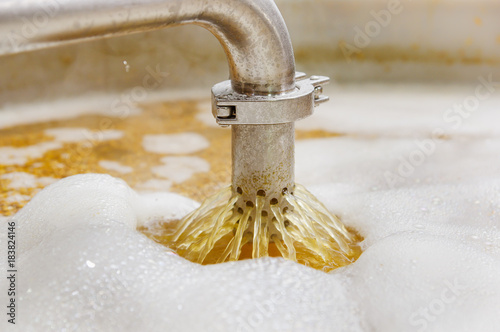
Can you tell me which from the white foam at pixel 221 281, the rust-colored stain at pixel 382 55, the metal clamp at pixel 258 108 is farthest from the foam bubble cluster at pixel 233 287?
the rust-colored stain at pixel 382 55

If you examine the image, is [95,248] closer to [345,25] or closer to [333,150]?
[333,150]

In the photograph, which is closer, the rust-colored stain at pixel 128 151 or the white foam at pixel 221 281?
the white foam at pixel 221 281

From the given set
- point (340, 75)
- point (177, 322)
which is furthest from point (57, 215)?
point (340, 75)

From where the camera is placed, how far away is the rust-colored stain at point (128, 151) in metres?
0.82

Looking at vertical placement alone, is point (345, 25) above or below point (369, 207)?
above

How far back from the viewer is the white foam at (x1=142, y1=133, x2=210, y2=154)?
0.93 meters

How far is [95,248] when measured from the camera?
1.73 ft

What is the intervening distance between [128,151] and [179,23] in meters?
0.50

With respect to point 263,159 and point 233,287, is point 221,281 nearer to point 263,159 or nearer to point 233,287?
point 233,287

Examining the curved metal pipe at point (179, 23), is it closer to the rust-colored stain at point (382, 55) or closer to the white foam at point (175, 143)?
the white foam at point (175, 143)

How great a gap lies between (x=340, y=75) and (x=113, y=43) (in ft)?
1.44

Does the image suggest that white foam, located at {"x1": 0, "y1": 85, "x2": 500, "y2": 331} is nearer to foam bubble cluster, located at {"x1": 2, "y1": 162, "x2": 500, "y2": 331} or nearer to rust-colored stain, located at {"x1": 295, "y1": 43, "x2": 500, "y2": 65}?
foam bubble cluster, located at {"x1": 2, "y1": 162, "x2": 500, "y2": 331}

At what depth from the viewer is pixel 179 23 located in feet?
1.47

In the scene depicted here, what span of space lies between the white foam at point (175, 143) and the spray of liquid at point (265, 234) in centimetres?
29
